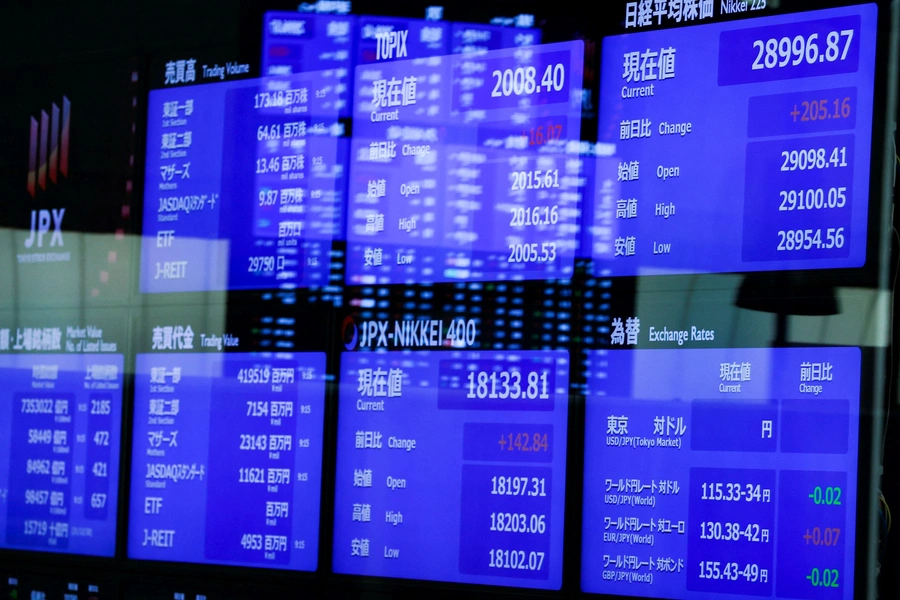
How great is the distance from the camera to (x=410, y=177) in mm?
2975

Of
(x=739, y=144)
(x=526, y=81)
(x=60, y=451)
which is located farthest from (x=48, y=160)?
(x=739, y=144)

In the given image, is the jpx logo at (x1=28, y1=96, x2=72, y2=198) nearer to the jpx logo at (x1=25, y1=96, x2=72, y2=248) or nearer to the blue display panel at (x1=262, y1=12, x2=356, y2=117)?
the jpx logo at (x1=25, y1=96, x2=72, y2=248)

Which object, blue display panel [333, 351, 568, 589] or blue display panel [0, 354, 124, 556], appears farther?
blue display panel [0, 354, 124, 556]

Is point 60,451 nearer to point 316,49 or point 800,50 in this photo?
point 316,49

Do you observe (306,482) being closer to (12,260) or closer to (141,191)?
(141,191)

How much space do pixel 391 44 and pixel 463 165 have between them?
368mm

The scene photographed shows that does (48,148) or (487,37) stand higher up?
(487,37)

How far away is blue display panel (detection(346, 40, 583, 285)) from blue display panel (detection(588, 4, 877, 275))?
0.35 ft

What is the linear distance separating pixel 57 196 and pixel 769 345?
198 cm

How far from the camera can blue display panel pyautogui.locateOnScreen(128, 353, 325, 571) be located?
3.04m

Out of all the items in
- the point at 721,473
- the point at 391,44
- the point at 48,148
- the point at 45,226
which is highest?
the point at 391,44

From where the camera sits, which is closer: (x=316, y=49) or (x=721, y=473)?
(x=721, y=473)

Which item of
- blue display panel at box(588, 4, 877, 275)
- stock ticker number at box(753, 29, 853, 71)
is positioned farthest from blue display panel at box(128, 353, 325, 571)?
stock ticker number at box(753, 29, 853, 71)

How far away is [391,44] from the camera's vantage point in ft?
10.0
